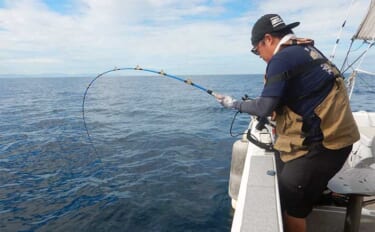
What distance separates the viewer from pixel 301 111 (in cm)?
245

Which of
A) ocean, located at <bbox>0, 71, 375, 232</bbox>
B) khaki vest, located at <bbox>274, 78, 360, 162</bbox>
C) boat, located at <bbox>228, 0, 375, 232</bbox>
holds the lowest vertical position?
ocean, located at <bbox>0, 71, 375, 232</bbox>

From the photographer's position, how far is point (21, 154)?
33.1ft

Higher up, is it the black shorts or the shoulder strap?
the shoulder strap

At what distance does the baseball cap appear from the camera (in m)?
2.52

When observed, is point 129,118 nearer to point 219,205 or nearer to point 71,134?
point 71,134

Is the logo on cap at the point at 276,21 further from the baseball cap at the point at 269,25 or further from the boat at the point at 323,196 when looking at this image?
the boat at the point at 323,196

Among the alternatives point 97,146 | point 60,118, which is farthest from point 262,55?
point 60,118

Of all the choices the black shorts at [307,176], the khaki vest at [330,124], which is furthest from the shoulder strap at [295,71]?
the black shorts at [307,176]

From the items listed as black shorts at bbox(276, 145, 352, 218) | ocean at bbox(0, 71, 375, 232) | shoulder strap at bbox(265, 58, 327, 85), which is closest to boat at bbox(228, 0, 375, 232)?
black shorts at bbox(276, 145, 352, 218)

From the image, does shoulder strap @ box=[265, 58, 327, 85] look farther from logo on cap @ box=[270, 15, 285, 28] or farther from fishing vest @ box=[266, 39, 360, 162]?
logo on cap @ box=[270, 15, 285, 28]

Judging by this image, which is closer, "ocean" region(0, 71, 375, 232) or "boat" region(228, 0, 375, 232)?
"boat" region(228, 0, 375, 232)

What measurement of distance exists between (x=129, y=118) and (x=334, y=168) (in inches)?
617

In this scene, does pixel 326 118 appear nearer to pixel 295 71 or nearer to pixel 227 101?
pixel 295 71

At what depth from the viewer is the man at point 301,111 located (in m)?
2.37
